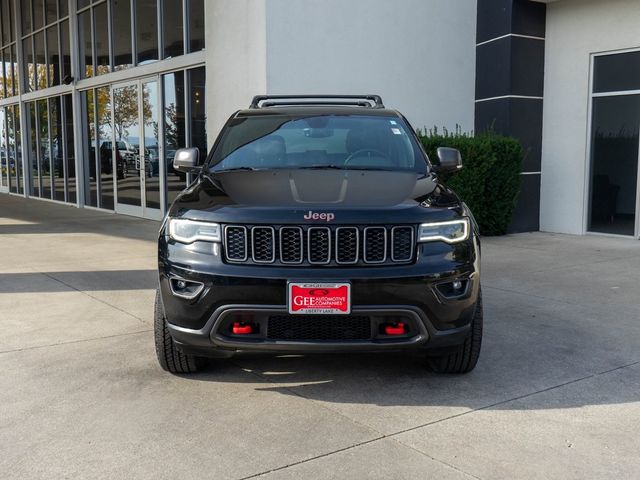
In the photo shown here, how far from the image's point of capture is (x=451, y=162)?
509 cm

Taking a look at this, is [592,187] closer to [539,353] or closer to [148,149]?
[539,353]

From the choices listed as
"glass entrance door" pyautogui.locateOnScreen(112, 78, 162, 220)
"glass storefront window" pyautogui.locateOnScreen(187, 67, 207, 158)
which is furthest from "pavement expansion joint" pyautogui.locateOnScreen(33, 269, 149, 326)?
"glass entrance door" pyautogui.locateOnScreen(112, 78, 162, 220)

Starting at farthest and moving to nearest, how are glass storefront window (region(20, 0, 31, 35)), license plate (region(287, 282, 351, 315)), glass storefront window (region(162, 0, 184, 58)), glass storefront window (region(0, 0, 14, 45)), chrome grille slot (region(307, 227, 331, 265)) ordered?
1. glass storefront window (region(0, 0, 14, 45))
2. glass storefront window (region(20, 0, 31, 35))
3. glass storefront window (region(162, 0, 184, 58))
4. chrome grille slot (region(307, 227, 331, 265))
5. license plate (region(287, 282, 351, 315))

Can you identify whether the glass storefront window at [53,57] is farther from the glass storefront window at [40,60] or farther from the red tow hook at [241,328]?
the red tow hook at [241,328]

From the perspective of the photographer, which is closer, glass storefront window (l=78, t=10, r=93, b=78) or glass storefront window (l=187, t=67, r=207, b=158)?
glass storefront window (l=187, t=67, r=207, b=158)

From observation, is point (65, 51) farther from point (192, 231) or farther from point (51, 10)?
point (192, 231)

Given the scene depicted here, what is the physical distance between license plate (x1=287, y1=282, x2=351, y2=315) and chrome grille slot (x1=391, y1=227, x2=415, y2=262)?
0.34 m

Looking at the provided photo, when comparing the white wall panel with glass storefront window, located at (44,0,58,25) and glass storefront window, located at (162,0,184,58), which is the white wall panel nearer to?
glass storefront window, located at (162,0,184,58)

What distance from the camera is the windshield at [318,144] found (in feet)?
16.2

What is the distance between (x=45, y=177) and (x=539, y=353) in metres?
18.6

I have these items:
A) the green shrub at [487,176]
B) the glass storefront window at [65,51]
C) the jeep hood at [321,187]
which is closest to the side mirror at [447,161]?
the jeep hood at [321,187]

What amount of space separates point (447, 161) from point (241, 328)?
216 centimetres

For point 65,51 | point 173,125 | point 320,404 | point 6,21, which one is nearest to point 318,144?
point 320,404

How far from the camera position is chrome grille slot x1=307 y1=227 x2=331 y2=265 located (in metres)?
3.80
